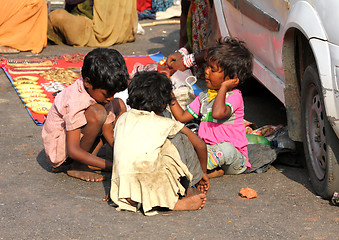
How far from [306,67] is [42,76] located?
419cm

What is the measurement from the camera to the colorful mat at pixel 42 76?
20.6 feet

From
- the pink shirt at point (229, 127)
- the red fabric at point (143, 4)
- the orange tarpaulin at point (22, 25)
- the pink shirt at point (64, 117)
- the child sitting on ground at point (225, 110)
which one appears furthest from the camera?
the red fabric at point (143, 4)

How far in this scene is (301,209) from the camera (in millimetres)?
3787

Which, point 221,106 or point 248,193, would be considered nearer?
point 248,193

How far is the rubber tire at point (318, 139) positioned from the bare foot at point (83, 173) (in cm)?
148


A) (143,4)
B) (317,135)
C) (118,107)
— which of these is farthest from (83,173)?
(143,4)

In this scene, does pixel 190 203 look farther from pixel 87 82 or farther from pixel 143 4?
pixel 143 4

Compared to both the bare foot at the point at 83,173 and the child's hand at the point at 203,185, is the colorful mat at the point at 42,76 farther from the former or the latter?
the child's hand at the point at 203,185

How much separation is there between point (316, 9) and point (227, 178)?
146cm

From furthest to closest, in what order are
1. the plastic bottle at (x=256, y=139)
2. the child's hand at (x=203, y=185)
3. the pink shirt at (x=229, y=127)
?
the plastic bottle at (x=256, y=139) < the pink shirt at (x=229, y=127) < the child's hand at (x=203, y=185)

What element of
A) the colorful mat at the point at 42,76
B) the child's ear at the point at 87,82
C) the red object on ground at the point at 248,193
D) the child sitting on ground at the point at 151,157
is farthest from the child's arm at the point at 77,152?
the colorful mat at the point at 42,76

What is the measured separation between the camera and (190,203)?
3768 millimetres

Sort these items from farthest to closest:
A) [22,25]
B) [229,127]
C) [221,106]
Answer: [22,25] → [229,127] → [221,106]

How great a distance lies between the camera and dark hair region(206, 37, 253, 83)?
4332 mm
